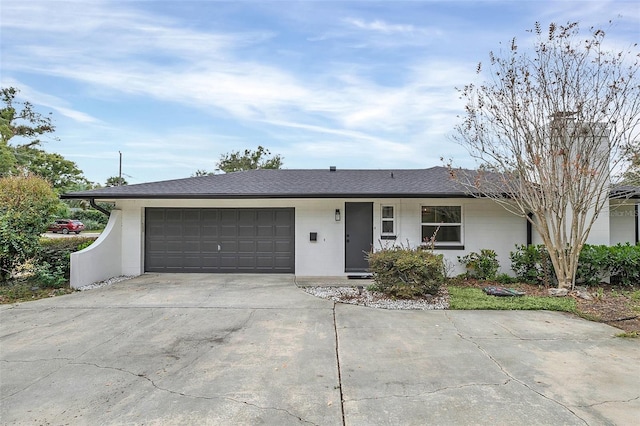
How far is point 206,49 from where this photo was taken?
33.7 feet

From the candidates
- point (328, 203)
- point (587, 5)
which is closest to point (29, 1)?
point (328, 203)

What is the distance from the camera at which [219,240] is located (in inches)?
380

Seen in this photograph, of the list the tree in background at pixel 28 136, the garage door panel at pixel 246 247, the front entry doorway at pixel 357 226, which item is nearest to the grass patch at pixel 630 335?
the front entry doorway at pixel 357 226

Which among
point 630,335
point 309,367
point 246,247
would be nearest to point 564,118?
point 630,335

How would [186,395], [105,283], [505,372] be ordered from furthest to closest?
[105,283] < [505,372] < [186,395]

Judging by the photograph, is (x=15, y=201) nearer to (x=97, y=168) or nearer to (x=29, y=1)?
(x=29, y=1)

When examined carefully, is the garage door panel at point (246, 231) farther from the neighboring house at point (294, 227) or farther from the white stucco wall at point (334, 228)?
the white stucco wall at point (334, 228)

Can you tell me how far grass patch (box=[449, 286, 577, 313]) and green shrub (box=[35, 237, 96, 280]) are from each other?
874 cm

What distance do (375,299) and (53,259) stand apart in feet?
25.3

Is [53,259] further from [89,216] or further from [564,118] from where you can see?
[89,216]

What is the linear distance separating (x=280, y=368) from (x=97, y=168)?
44.0m

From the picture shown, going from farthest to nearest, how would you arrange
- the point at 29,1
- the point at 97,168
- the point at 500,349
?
the point at 97,168, the point at 29,1, the point at 500,349

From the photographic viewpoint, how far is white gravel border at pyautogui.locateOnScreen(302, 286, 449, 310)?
6172 millimetres

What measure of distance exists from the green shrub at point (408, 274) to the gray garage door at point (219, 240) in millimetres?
3418
